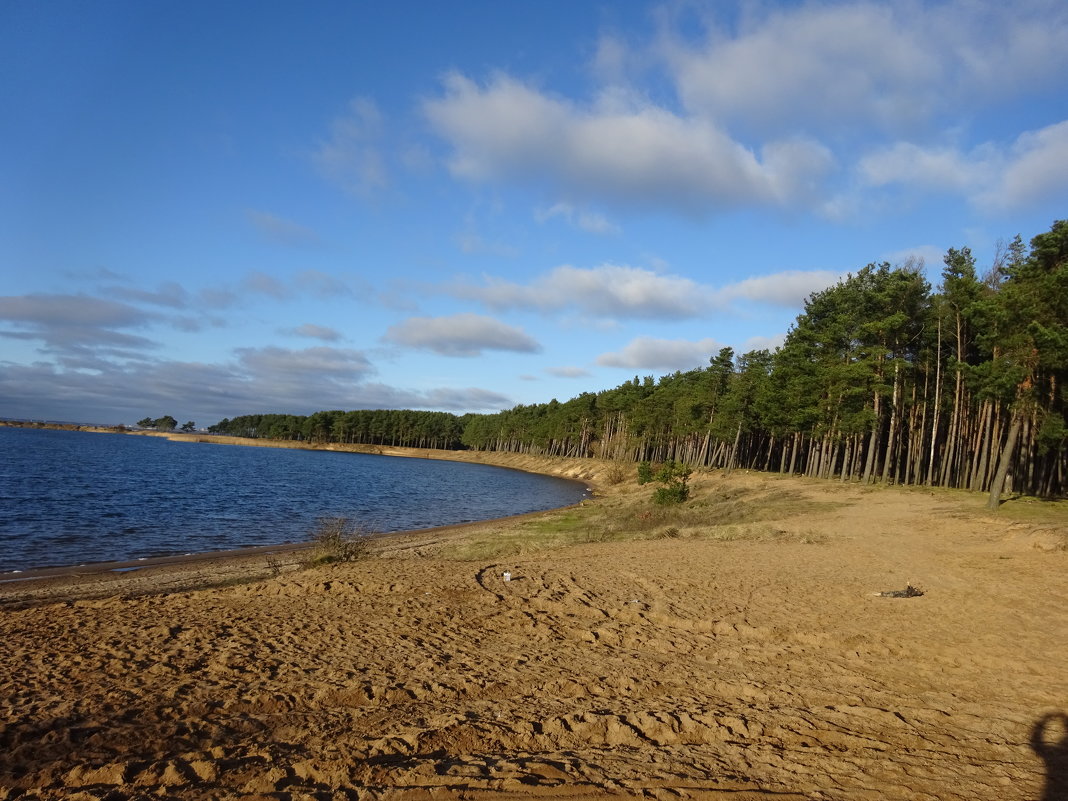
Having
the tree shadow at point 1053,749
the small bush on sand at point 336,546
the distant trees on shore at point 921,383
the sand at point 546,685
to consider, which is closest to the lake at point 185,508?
the sand at point 546,685

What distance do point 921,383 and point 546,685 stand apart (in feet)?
152

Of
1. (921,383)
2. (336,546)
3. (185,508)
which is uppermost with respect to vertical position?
(921,383)

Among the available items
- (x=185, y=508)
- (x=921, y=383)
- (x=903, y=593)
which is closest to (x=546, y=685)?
(x=903, y=593)

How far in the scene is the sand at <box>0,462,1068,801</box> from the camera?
16.0ft

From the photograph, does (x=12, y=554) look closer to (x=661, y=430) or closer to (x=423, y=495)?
(x=423, y=495)

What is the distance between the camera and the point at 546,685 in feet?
23.5

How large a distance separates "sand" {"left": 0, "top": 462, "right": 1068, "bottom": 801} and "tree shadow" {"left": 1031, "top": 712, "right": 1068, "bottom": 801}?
0.03 metres

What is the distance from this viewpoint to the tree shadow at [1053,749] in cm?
478

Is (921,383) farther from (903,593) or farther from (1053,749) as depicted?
(1053,749)

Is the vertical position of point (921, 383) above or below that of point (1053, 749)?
above

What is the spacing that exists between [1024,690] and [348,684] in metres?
8.17

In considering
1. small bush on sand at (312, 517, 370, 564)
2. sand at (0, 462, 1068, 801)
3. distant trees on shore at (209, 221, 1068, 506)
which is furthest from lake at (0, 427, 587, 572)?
distant trees on shore at (209, 221, 1068, 506)

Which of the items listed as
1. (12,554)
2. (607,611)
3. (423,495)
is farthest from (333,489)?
(607,611)

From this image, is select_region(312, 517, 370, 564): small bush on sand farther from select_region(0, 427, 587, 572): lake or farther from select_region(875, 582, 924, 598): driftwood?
select_region(875, 582, 924, 598): driftwood
